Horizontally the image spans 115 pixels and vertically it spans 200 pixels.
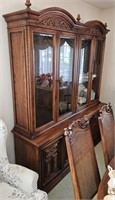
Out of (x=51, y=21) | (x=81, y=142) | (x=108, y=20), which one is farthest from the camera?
(x=108, y=20)

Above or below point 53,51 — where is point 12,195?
below

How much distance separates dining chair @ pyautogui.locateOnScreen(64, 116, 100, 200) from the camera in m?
1.18

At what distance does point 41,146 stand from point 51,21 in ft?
4.06

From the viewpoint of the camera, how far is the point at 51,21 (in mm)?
1674

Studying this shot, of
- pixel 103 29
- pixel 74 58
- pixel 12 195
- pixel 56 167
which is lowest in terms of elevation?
pixel 56 167

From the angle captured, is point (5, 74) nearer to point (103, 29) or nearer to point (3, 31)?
point (3, 31)

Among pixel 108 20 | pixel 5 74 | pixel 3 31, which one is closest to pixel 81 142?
pixel 5 74

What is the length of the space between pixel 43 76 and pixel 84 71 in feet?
3.02

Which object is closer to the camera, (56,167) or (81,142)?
(81,142)

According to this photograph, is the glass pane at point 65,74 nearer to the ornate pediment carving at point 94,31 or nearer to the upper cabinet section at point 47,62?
the upper cabinet section at point 47,62

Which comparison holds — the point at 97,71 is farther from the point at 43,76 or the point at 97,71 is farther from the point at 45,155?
the point at 45,155

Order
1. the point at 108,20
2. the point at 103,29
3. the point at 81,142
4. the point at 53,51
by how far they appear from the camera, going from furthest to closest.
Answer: the point at 108,20 → the point at 103,29 → the point at 53,51 → the point at 81,142

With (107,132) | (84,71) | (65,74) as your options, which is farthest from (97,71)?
(107,132)

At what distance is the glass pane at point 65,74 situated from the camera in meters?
2.03
